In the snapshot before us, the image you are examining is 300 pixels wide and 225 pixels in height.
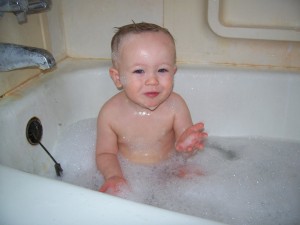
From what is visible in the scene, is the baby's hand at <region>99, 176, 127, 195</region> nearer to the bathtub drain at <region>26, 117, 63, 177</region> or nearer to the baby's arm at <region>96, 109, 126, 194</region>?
the baby's arm at <region>96, 109, 126, 194</region>

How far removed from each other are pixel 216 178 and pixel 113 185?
37 centimetres

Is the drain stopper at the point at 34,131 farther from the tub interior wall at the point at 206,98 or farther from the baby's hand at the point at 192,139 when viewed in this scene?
the baby's hand at the point at 192,139

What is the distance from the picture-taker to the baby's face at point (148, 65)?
3.02 ft

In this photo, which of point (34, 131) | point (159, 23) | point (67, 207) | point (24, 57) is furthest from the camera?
point (159, 23)

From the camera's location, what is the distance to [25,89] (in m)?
1.07

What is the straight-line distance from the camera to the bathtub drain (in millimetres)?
1024

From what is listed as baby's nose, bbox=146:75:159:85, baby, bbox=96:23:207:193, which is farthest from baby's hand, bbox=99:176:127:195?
baby's nose, bbox=146:75:159:85

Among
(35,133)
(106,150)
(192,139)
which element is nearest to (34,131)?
(35,133)

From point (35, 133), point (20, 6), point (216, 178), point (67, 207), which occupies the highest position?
point (20, 6)

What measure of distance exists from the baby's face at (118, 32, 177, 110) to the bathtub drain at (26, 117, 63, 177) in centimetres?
34

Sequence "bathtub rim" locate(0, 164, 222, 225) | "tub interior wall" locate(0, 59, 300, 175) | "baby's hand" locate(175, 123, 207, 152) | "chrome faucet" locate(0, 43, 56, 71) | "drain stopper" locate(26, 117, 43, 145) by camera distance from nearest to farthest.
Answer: "bathtub rim" locate(0, 164, 222, 225)
"chrome faucet" locate(0, 43, 56, 71)
"baby's hand" locate(175, 123, 207, 152)
"drain stopper" locate(26, 117, 43, 145)
"tub interior wall" locate(0, 59, 300, 175)

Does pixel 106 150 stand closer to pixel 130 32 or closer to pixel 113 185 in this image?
pixel 113 185

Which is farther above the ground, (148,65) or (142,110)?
(148,65)

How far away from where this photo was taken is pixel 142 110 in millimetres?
1077
